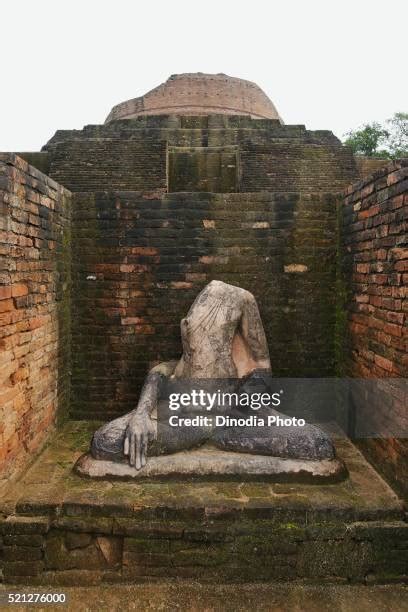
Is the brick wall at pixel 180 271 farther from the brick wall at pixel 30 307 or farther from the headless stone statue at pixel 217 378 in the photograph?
the headless stone statue at pixel 217 378

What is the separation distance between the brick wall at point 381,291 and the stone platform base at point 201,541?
505 mm

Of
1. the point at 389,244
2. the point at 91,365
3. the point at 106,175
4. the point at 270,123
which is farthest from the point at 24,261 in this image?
the point at 270,123

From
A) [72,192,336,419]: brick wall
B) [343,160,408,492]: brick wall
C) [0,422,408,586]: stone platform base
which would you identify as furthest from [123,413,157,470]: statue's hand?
[343,160,408,492]: brick wall

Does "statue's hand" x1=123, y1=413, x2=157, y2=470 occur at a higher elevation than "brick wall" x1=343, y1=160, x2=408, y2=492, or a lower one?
lower

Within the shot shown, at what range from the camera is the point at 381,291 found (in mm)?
3396

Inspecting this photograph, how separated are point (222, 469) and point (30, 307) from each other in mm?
1864

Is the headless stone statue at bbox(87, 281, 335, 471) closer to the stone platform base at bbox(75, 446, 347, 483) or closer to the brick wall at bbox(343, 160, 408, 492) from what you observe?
the stone platform base at bbox(75, 446, 347, 483)

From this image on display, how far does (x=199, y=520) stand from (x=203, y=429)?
65cm

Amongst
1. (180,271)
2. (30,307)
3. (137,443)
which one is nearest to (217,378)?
(137,443)

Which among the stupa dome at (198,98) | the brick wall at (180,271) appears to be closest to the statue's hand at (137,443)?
the brick wall at (180,271)

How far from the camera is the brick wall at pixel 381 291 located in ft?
9.87

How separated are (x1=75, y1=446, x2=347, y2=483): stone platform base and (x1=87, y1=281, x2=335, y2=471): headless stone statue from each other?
0.14ft

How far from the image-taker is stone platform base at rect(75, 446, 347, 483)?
3021mm

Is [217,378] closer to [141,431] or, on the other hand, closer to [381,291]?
[141,431]
